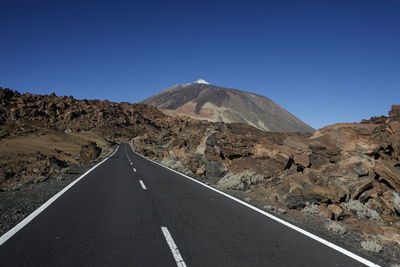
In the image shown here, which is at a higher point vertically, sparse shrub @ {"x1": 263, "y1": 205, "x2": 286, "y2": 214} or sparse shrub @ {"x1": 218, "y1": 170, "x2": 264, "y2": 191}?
sparse shrub @ {"x1": 218, "y1": 170, "x2": 264, "y2": 191}

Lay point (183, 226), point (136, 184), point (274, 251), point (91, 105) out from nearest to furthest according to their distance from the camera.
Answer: point (274, 251), point (183, 226), point (136, 184), point (91, 105)

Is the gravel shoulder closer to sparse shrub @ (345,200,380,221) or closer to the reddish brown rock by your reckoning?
the reddish brown rock

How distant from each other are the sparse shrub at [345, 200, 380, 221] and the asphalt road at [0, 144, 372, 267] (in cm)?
367

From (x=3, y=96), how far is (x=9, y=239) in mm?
104128

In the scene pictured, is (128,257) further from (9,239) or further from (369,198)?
(369,198)

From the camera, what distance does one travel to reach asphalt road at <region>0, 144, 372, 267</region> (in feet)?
14.1

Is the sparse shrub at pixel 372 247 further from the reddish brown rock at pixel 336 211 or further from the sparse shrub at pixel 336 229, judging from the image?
the reddish brown rock at pixel 336 211

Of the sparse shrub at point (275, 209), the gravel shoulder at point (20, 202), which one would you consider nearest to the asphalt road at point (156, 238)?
the gravel shoulder at point (20, 202)

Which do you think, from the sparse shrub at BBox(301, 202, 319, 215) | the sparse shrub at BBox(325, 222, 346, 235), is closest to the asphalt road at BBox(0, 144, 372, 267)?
the sparse shrub at BBox(325, 222, 346, 235)

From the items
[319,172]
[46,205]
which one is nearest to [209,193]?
[319,172]

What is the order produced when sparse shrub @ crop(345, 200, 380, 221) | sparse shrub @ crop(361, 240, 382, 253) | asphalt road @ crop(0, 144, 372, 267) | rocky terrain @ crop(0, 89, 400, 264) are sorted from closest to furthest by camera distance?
1. asphalt road @ crop(0, 144, 372, 267)
2. sparse shrub @ crop(361, 240, 382, 253)
3. rocky terrain @ crop(0, 89, 400, 264)
4. sparse shrub @ crop(345, 200, 380, 221)

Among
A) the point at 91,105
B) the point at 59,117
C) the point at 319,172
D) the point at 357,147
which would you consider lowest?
the point at 319,172

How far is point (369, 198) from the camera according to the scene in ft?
31.3

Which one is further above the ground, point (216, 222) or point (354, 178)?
point (354, 178)
